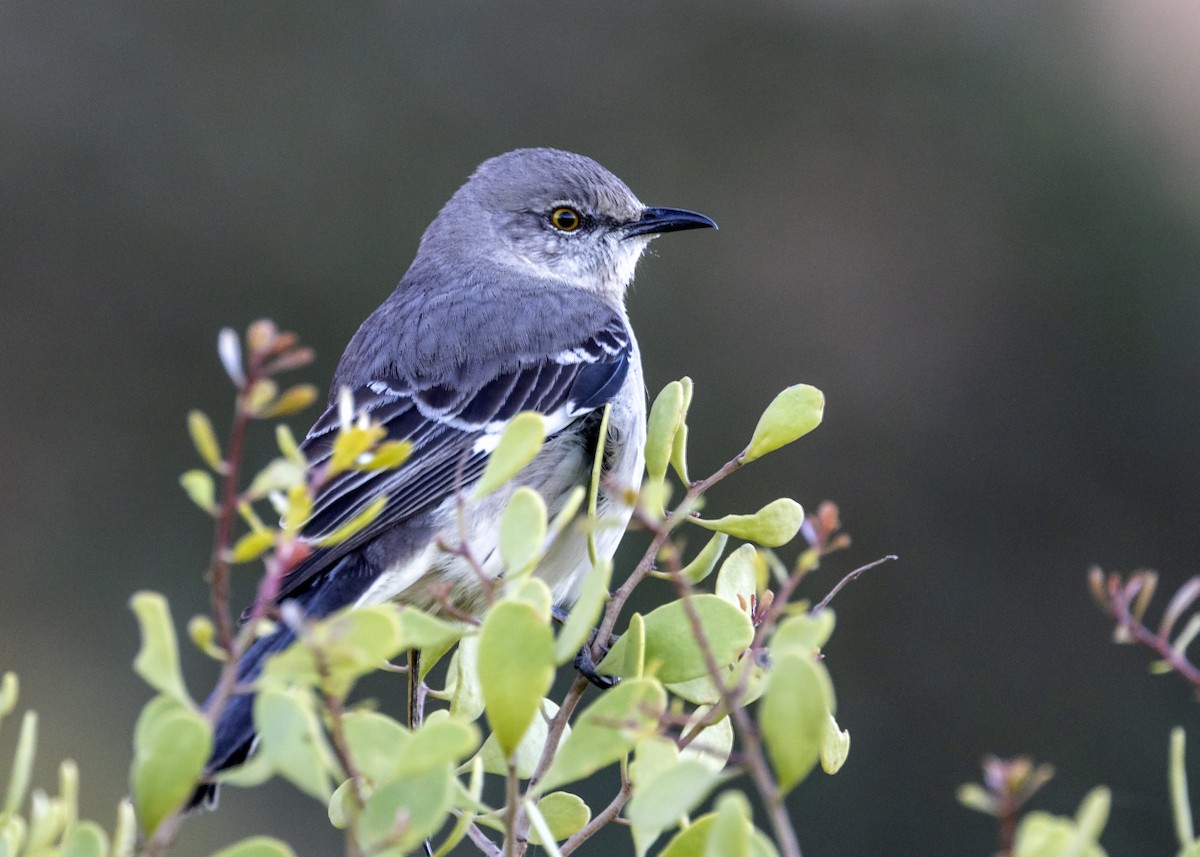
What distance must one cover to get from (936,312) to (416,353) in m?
5.03

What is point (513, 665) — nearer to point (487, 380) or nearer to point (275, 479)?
point (275, 479)

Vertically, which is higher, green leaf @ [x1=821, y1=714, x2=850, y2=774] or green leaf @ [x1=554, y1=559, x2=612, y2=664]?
green leaf @ [x1=554, y1=559, x2=612, y2=664]

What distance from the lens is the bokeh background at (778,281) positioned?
6949mm

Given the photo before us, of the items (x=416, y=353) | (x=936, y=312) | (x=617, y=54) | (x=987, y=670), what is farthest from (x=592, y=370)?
(x=617, y=54)

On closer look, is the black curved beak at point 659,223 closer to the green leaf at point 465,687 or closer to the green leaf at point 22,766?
the green leaf at point 465,687

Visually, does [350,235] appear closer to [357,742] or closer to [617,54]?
[617,54]

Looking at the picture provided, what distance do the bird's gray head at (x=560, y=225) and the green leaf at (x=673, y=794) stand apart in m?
3.24

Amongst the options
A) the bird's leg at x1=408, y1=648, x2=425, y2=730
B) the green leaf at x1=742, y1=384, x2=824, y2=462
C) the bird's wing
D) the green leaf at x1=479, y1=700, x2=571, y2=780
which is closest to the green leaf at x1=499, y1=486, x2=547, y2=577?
the green leaf at x1=479, y1=700, x2=571, y2=780

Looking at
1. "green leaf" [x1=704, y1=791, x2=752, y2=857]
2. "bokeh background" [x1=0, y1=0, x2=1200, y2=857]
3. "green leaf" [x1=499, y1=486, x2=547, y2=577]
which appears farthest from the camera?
"bokeh background" [x1=0, y1=0, x2=1200, y2=857]

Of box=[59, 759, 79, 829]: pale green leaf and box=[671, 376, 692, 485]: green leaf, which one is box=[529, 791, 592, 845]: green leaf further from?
box=[59, 759, 79, 829]: pale green leaf

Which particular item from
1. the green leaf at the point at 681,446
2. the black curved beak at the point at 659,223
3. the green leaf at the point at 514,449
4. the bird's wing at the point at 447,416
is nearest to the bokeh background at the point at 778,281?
the black curved beak at the point at 659,223

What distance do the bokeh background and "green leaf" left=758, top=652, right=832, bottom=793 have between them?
5.62 metres

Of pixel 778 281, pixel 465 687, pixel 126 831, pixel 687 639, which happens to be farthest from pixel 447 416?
pixel 778 281

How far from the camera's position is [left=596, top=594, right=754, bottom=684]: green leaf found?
1.57 m
